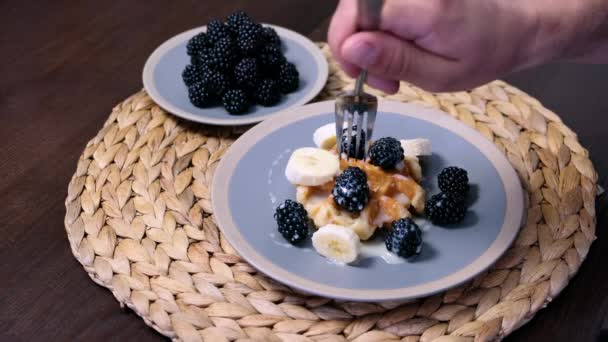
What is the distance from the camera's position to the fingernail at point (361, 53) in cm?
97

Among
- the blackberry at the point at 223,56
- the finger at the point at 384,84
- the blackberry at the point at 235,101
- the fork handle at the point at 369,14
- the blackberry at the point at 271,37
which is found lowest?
the blackberry at the point at 235,101

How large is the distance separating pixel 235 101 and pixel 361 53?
0.49m

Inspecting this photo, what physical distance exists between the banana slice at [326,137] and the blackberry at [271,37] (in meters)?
0.38

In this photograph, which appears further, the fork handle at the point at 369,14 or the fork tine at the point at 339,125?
the fork tine at the point at 339,125

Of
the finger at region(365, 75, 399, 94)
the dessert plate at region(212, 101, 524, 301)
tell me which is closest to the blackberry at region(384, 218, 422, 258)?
the dessert plate at region(212, 101, 524, 301)

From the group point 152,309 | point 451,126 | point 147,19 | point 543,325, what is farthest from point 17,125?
point 543,325

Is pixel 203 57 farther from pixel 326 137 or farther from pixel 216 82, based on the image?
pixel 326 137

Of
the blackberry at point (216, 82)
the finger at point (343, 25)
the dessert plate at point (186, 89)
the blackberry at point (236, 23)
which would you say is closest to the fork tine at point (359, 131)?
the finger at point (343, 25)

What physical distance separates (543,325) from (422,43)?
1.60 ft

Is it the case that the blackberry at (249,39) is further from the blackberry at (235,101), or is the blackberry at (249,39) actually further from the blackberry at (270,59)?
the blackberry at (235,101)

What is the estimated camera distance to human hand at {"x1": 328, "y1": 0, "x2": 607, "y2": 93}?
3.19 ft

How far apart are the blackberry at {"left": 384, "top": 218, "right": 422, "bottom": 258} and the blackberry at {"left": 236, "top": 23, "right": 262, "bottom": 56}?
62 cm

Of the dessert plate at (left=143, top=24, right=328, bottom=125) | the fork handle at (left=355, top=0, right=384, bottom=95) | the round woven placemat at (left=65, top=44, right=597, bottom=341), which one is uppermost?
the fork handle at (left=355, top=0, right=384, bottom=95)

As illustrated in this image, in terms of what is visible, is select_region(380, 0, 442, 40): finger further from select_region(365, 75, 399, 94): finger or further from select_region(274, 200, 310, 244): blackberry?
select_region(274, 200, 310, 244): blackberry
